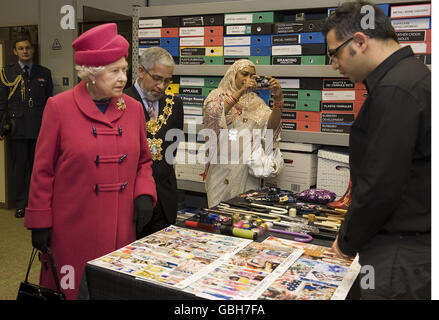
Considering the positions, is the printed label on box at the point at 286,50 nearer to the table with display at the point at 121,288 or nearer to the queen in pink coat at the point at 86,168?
the queen in pink coat at the point at 86,168

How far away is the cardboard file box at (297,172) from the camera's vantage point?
9.85 feet

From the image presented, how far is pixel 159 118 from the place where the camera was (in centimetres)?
234

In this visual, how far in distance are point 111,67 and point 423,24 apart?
1.91 metres

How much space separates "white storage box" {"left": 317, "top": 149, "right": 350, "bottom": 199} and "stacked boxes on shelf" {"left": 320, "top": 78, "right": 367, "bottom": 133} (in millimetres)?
176

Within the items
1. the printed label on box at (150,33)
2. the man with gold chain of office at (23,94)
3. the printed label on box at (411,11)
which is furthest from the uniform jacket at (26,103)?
the printed label on box at (411,11)

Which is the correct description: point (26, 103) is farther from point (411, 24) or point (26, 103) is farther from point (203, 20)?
point (411, 24)

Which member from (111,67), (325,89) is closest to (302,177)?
(325,89)

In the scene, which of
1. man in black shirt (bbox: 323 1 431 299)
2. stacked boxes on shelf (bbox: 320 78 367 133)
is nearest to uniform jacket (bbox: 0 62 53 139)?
stacked boxes on shelf (bbox: 320 78 367 133)

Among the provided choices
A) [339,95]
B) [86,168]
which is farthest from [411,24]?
[86,168]

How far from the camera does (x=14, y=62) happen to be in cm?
511

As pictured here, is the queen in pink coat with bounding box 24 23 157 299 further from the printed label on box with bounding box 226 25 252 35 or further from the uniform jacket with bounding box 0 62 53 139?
the uniform jacket with bounding box 0 62 53 139

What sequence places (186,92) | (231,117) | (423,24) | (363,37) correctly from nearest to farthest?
(363,37) → (423,24) → (231,117) → (186,92)

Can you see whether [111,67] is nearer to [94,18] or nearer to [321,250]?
[321,250]

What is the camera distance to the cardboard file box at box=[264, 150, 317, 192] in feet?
9.85
